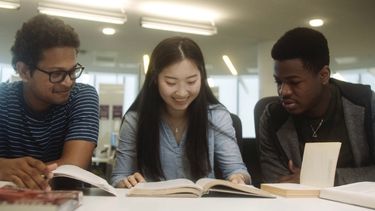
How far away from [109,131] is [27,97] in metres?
4.88

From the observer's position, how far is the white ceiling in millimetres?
4965

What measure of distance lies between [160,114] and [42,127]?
1.68 ft

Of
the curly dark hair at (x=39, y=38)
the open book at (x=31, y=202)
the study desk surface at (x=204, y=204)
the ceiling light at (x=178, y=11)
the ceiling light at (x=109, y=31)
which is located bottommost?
the study desk surface at (x=204, y=204)

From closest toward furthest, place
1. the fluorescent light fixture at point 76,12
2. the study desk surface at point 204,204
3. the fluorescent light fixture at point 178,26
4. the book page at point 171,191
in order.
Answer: the study desk surface at point 204,204
the book page at point 171,191
the fluorescent light fixture at point 76,12
the fluorescent light fixture at point 178,26

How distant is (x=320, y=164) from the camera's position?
1.24m

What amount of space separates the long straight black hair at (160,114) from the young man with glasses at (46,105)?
0.71ft

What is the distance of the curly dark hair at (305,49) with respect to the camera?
173 cm

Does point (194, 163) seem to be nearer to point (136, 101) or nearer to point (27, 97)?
point (136, 101)

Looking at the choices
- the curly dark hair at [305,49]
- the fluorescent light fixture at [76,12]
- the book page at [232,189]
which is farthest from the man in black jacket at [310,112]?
the fluorescent light fixture at [76,12]

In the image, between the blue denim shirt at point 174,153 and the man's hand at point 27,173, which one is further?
the blue denim shirt at point 174,153

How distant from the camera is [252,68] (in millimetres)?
9000

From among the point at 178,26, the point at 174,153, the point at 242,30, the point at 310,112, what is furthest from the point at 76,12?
the point at 310,112

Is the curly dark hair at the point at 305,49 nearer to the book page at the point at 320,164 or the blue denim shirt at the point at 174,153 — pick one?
the blue denim shirt at the point at 174,153

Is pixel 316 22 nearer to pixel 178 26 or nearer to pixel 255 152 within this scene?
pixel 178 26
